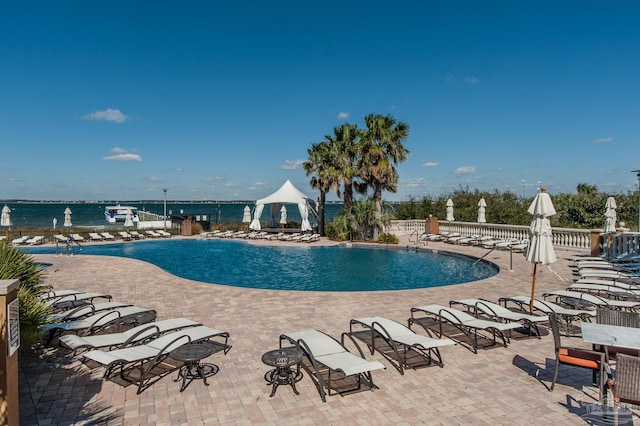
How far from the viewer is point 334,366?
193 inches

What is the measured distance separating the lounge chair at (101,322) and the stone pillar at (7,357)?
2.90 meters

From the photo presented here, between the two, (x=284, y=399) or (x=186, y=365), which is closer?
(x=284, y=399)

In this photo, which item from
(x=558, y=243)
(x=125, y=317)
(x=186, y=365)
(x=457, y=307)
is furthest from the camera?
(x=558, y=243)

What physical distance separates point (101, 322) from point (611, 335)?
749 centimetres

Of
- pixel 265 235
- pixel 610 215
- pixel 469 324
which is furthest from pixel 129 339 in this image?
pixel 265 235

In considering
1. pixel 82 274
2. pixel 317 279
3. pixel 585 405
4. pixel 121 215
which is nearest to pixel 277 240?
pixel 317 279

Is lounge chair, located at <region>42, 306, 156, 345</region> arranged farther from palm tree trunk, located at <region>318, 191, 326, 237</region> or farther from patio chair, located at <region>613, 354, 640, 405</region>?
palm tree trunk, located at <region>318, 191, 326, 237</region>

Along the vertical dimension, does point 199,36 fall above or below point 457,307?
above

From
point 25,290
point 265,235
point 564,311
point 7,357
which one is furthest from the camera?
point 265,235

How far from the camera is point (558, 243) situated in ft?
63.4

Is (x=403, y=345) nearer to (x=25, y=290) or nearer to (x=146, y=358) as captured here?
(x=146, y=358)

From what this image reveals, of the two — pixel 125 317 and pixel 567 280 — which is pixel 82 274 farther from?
pixel 567 280

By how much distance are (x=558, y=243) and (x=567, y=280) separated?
8365mm

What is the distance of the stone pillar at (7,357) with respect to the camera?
357cm
